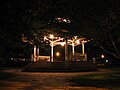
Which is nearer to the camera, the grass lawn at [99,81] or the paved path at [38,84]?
the paved path at [38,84]

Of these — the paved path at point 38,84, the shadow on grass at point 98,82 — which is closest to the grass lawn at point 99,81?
the shadow on grass at point 98,82

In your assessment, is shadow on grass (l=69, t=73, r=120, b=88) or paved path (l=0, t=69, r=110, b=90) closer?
paved path (l=0, t=69, r=110, b=90)

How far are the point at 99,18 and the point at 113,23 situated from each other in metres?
2.10

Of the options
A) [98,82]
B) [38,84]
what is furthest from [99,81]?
[38,84]

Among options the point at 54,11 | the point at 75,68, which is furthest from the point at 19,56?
the point at 54,11

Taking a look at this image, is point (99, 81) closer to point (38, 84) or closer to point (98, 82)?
point (98, 82)

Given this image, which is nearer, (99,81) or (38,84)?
(38,84)

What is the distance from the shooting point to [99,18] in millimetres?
12523

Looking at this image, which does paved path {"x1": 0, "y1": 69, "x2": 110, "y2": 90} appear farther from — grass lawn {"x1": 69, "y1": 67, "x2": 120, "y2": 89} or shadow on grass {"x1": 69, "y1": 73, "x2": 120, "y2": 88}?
grass lawn {"x1": 69, "y1": 67, "x2": 120, "y2": 89}

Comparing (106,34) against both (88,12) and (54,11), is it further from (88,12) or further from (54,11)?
(54,11)

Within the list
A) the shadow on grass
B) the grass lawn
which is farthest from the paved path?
the grass lawn

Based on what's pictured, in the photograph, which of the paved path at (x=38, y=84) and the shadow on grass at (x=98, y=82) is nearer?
the paved path at (x=38, y=84)

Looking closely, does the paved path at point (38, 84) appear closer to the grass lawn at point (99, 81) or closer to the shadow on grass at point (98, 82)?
the shadow on grass at point (98, 82)

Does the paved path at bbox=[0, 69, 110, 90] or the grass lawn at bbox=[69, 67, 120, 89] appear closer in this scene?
the paved path at bbox=[0, 69, 110, 90]
